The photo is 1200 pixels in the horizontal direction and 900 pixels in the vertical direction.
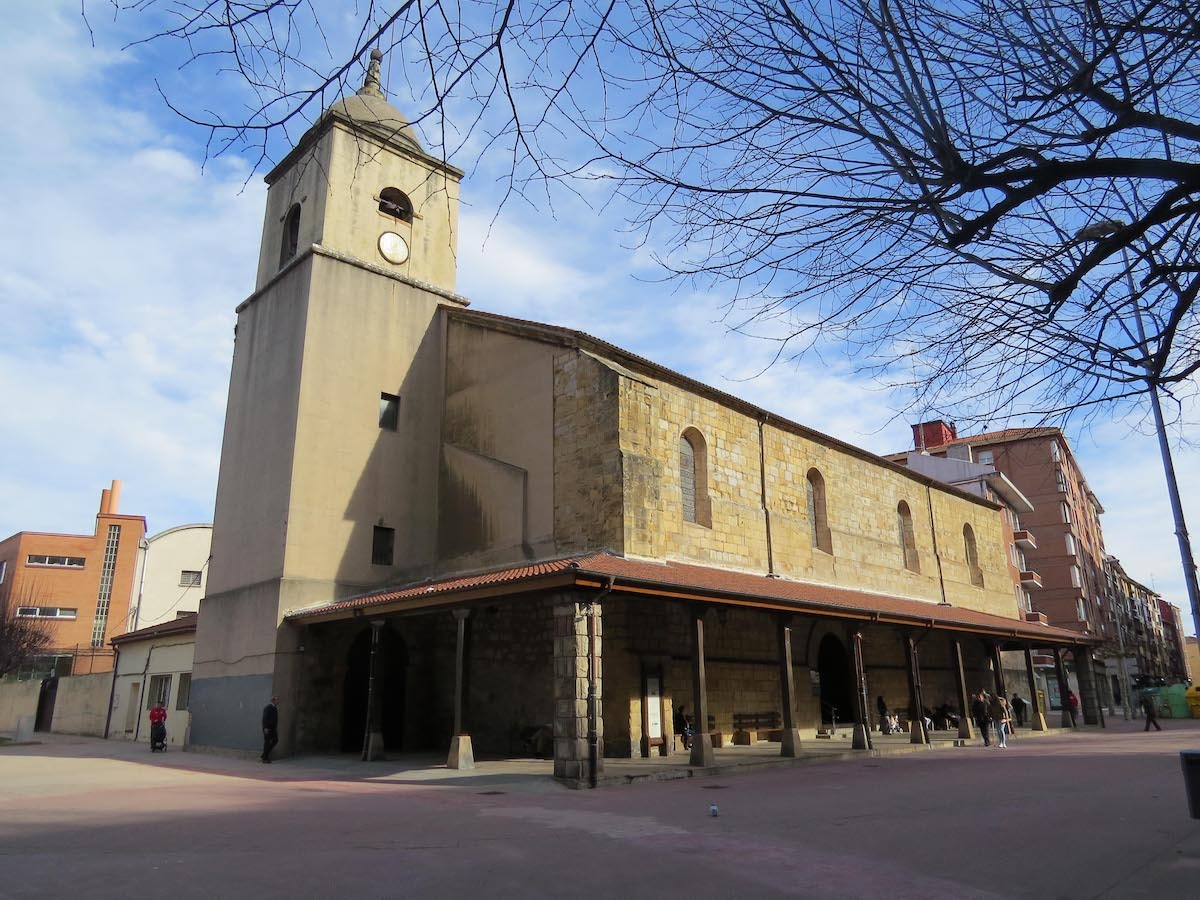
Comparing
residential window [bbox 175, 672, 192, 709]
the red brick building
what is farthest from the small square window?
the red brick building

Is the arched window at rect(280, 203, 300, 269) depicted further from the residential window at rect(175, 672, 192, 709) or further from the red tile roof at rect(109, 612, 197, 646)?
the residential window at rect(175, 672, 192, 709)

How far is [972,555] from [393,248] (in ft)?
72.3

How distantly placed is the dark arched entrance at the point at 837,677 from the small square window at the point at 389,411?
40.3 feet

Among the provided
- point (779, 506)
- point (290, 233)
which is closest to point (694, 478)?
point (779, 506)

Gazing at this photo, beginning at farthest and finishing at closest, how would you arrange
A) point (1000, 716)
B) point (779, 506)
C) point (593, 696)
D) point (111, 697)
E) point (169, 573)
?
point (169, 573) < point (111, 697) < point (779, 506) < point (1000, 716) < point (593, 696)

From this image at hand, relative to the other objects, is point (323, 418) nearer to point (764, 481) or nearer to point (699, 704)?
point (699, 704)

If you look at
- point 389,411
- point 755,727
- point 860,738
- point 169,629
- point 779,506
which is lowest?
point 860,738

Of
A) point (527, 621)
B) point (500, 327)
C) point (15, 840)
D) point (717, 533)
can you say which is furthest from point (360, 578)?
point (15, 840)

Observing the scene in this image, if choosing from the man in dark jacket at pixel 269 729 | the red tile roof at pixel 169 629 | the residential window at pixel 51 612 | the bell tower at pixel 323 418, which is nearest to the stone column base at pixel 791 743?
the bell tower at pixel 323 418

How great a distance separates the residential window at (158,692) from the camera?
22.7 m

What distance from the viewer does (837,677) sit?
71.8 ft

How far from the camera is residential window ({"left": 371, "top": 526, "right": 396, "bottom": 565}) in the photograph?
60.1ft

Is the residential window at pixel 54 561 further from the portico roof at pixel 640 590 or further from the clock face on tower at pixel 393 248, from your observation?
the portico roof at pixel 640 590

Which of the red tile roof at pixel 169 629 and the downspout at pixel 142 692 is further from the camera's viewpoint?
the downspout at pixel 142 692
